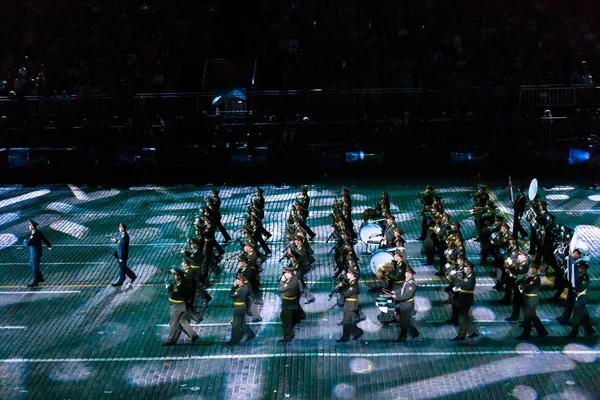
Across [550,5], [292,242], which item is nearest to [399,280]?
[292,242]

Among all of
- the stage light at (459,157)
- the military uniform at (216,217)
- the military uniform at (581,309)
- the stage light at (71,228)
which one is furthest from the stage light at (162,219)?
the military uniform at (581,309)

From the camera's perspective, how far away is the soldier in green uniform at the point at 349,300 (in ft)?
64.4

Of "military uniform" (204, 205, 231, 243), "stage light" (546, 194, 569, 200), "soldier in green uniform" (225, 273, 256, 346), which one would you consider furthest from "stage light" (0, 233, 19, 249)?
"stage light" (546, 194, 569, 200)

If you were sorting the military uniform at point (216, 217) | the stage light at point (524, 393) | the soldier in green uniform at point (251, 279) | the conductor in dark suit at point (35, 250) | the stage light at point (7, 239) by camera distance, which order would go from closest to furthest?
the stage light at point (524, 393) < the soldier in green uniform at point (251, 279) < the conductor in dark suit at point (35, 250) < the military uniform at point (216, 217) < the stage light at point (7, 239)

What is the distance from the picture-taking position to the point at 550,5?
1519 inches

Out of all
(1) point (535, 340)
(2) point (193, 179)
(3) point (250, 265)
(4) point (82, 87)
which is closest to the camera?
(1) point (535, 340)

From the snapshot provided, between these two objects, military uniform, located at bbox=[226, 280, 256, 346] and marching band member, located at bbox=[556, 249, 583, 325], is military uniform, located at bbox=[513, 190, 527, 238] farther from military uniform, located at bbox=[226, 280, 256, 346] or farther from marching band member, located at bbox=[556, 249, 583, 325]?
military uniform, located at bbox=[226, 280, 256, 346]

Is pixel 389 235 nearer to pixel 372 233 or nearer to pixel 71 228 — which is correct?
pixel 372 233

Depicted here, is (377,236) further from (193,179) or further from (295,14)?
(295,14)

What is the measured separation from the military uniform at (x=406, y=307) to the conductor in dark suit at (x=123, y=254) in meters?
6.85

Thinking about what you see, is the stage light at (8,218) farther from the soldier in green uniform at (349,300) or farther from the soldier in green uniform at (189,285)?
the soldier in green uniform at (349,300)

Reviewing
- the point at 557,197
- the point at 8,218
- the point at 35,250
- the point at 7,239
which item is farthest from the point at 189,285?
the point at 557,197

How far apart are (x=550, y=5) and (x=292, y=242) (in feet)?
69.4

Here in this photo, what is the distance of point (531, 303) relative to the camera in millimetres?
19359
